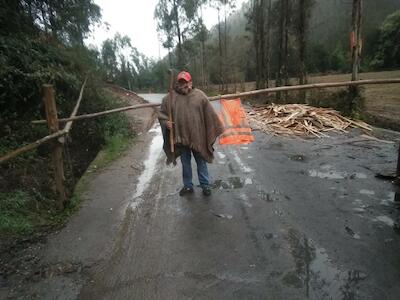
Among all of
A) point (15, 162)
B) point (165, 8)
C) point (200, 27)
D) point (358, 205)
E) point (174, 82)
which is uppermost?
point (165, 8)

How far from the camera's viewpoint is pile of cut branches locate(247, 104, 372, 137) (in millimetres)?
10727

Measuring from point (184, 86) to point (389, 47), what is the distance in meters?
45.5

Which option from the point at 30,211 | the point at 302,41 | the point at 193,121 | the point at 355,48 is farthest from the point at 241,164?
the point at 302,41

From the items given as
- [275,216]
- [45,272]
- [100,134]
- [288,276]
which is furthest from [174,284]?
[100,134]

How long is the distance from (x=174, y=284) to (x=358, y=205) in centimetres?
308

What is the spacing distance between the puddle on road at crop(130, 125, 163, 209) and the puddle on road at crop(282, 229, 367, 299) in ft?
9.18

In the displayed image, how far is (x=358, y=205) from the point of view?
510cm

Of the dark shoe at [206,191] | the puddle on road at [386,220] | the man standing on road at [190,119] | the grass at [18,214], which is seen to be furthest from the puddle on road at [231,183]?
the grass at [18,214]

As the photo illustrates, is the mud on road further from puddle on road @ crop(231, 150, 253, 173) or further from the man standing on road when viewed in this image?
the man standing on road

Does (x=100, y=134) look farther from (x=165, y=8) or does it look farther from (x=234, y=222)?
(x=165, y=8)

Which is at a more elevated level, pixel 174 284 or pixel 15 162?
pixel 15 162

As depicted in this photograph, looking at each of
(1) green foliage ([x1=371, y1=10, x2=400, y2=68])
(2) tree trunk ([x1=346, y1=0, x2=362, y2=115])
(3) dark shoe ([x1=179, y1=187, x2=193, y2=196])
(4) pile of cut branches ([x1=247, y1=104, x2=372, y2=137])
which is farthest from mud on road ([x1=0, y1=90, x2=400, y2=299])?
(1) green foliage ([x1=371, y1=10, x2=400, y2=68])

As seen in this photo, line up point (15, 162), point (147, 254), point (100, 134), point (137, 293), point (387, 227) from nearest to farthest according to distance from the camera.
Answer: point (137, 293)
point (147, 254)
point (387, 227)
point (15, 162)
point (100, 134)

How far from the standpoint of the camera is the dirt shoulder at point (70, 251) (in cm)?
353
